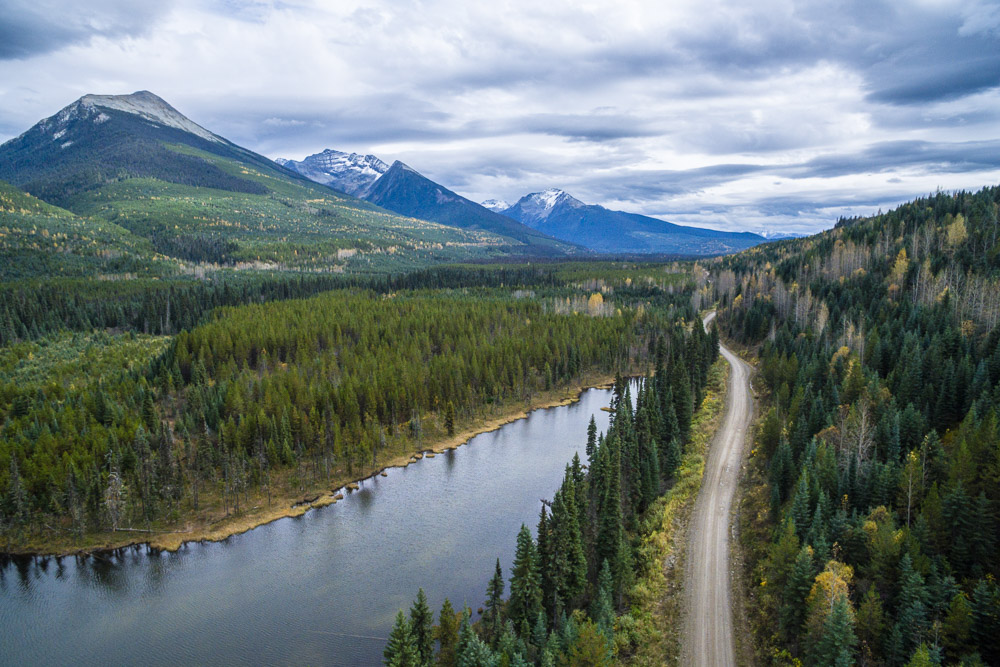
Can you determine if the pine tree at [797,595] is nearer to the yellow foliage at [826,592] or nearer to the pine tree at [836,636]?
the yellow foliage at [826,592]

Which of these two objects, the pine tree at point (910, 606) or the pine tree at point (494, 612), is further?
the pine tree at point (494, 612)

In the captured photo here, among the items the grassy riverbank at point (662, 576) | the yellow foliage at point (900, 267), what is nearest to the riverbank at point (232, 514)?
the grassy riverbank at point (662, 576)

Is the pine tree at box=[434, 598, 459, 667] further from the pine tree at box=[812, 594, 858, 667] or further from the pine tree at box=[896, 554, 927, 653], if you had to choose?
the pine tree at box=[896, 554, 927, 653]

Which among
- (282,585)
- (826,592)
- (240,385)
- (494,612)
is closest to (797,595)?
(826,592)

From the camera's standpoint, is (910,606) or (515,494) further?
(515,494)

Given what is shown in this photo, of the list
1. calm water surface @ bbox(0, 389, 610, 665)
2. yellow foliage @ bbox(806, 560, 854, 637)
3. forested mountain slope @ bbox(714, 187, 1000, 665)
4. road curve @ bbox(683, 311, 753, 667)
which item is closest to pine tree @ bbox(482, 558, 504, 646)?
calm water surface @ bbox(0, 389, 610, 665)

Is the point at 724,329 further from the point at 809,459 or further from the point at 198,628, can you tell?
the point at 198,628

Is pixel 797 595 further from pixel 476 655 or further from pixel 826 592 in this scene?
pixel 476 655
